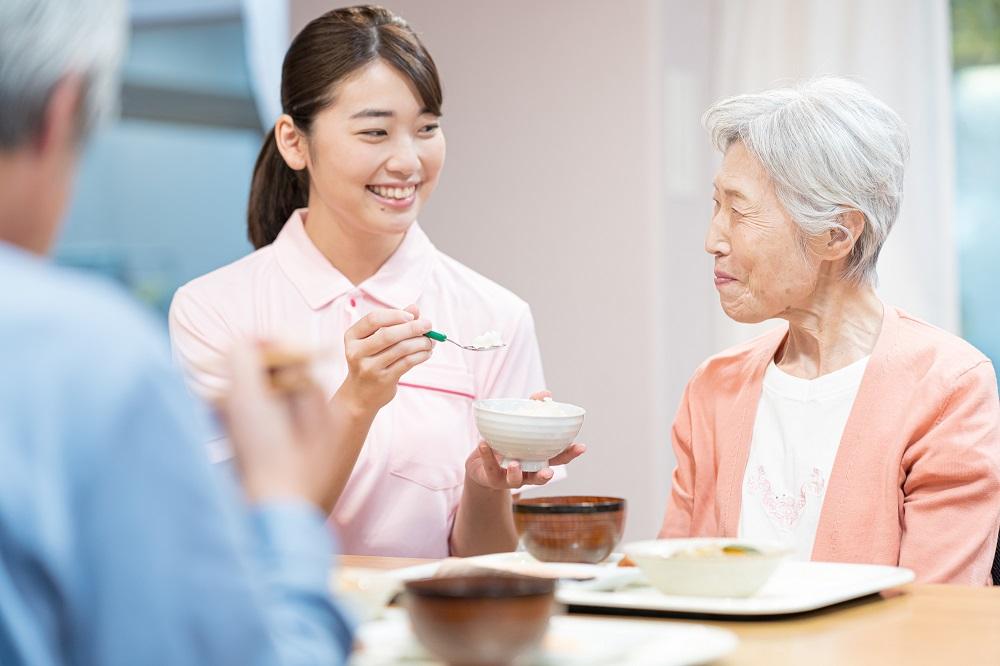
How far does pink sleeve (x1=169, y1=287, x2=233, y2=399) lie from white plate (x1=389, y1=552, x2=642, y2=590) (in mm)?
801

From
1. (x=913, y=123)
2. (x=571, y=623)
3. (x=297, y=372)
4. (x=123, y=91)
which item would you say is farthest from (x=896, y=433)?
(x=123, y=91)

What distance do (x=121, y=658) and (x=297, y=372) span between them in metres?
0.27

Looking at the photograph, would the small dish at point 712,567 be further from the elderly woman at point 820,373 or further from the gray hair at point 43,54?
the gray hair at point 43,54

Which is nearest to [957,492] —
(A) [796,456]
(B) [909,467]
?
(B) [909,467]

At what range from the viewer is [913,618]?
1.32 meters

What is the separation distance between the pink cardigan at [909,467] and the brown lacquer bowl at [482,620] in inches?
40.1

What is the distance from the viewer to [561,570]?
149 cm

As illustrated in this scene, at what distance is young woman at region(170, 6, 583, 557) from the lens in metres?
2.28

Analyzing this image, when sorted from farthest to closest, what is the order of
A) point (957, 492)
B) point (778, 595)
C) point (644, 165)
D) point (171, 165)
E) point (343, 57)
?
point (171, 165) < point (644, 165) < point (343, 57) < point (957, 492) < point (778, 595)

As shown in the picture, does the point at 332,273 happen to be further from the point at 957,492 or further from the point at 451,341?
the point at 957,492

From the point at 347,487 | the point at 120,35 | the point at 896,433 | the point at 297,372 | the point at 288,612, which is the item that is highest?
the point at 120,35

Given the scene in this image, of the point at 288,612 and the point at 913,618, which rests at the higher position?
the point at 288,612

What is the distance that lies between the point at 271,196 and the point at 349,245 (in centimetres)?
32

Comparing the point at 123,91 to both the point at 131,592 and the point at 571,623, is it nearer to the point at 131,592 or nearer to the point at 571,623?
the point at 571,623
